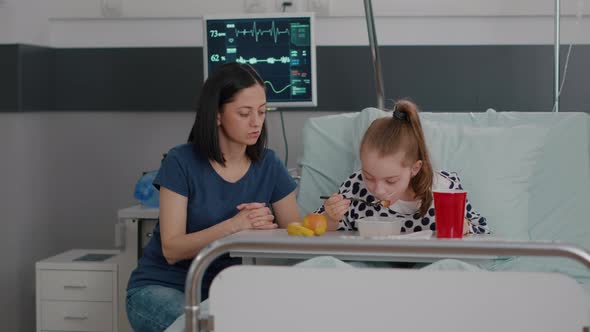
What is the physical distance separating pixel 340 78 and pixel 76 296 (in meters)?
1.49

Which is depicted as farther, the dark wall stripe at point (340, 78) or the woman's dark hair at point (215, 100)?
the dark wall stripe at point (340, 78)

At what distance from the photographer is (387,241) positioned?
1708 millimetres

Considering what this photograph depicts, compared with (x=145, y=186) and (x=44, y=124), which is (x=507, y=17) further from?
(x=44, y=124)

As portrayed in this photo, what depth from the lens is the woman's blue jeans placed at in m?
2.59

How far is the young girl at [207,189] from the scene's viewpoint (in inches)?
103

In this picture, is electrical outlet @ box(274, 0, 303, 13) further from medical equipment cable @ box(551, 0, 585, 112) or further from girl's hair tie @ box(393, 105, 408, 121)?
girl's hair tie @ box(393, 105, 408, 121)

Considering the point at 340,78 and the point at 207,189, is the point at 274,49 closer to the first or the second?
the point at 340,78

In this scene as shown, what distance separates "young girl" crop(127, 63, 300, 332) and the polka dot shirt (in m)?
→ 0.26

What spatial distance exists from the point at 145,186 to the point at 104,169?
2.43 feet

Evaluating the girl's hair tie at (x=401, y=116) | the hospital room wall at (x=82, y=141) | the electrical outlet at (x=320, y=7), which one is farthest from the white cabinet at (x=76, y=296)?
the electrical outlet at (x=320, y=7)

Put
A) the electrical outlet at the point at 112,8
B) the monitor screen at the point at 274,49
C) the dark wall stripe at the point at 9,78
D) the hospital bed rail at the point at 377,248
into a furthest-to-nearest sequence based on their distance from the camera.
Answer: the electrical outlet at the point at 112,8
the dark wall stripe at the point at 9,78
the monitor screen at the point at 274,49
the hospital bed rail at the point at 377,248

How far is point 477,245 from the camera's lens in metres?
1.67

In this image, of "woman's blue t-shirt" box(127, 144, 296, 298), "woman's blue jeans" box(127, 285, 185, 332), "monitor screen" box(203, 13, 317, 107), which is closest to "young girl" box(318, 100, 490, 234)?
"woman's blue t-shirt" box(127, 144, 296, 298)

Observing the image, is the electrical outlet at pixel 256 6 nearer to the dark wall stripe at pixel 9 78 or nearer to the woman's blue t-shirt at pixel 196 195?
the dark wall stripe at pixel 9 78
